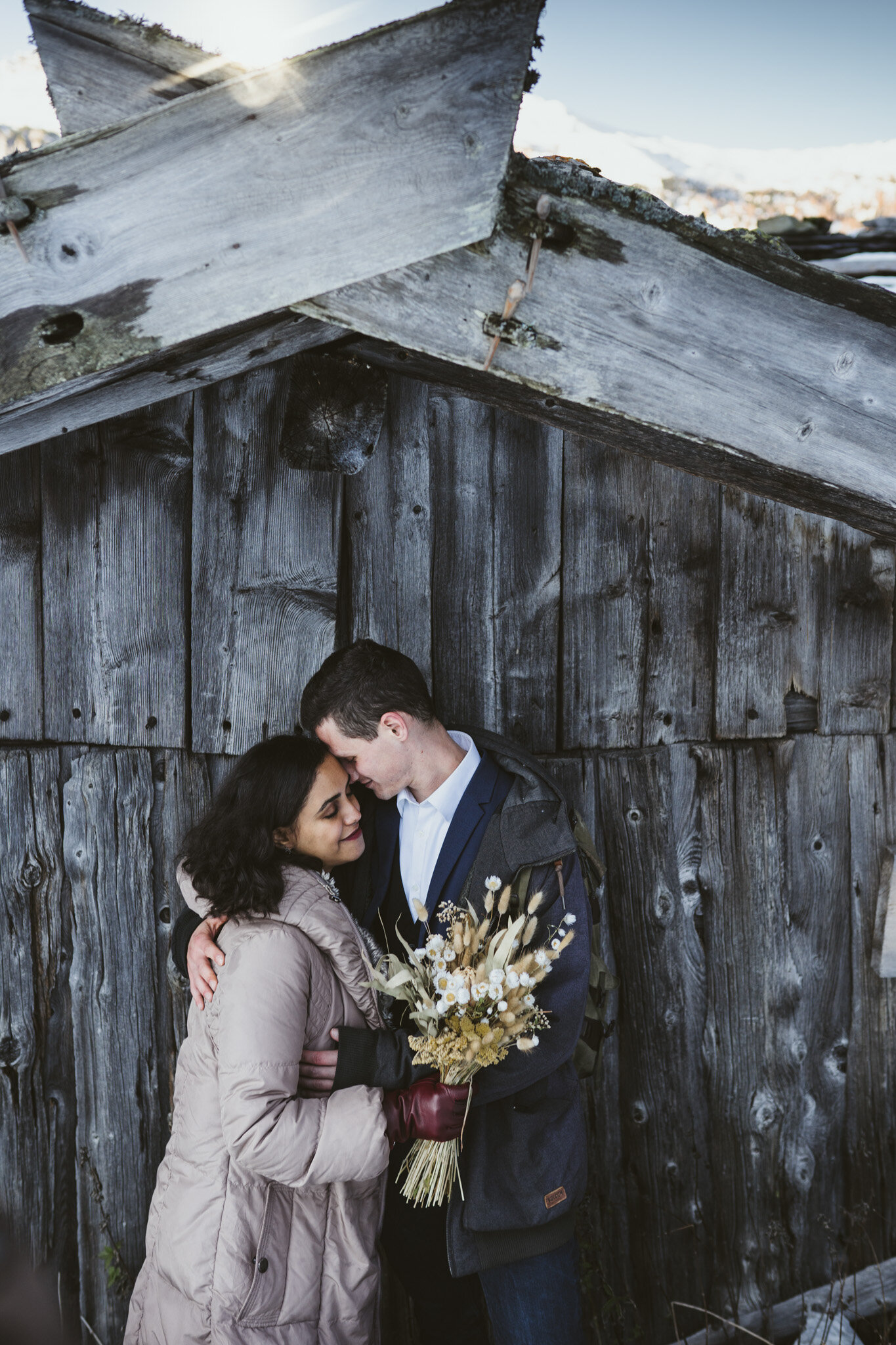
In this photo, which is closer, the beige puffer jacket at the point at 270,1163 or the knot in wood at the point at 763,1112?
the beige puffer jacket at the point at 270,1163

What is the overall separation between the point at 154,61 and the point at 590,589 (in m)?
1.69

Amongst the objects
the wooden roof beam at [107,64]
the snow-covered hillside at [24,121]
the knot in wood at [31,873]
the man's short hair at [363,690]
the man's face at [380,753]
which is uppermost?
the snow-covered hillside at [24,121]

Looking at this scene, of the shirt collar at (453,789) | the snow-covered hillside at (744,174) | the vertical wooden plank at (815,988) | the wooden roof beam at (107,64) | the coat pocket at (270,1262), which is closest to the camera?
the wooden roof beam at (107,64)

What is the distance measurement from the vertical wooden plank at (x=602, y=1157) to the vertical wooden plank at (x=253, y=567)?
90 cm

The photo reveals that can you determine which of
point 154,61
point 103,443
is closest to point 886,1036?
point 103,443

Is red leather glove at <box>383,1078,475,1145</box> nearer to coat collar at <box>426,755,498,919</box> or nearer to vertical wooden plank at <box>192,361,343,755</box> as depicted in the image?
coat collar at <box>426,755,498,919</box>

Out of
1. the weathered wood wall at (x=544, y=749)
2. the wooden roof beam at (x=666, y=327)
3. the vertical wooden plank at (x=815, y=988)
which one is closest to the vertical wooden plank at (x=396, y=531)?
the weathered wood wall at (x=544, y=749)

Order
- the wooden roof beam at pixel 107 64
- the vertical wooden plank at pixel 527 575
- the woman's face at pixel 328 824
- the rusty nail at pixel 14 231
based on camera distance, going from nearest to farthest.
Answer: the rusty nail at pixel 14 231, the wooden roof beam at pixel 107 64, the woman's face at pixel 328 824, the vertical wooden plank at pixel 527 575

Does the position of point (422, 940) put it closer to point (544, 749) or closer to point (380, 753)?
point (380, 753)

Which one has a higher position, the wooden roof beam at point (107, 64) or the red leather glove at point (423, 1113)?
the wooden roof beam at point (107, 64)

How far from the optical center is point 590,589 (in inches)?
101

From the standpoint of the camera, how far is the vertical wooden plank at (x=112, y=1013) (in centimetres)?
242

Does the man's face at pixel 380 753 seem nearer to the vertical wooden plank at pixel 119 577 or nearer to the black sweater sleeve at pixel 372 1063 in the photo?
the vertical wooden plank at pixel 119 577

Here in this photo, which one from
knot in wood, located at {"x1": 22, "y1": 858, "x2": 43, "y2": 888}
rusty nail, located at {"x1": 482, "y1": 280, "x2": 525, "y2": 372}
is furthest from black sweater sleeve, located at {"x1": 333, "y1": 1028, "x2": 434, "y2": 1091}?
rusty nail, located at {"x1": 482, "y1": 280, "x2": 525, "y2": 372}
